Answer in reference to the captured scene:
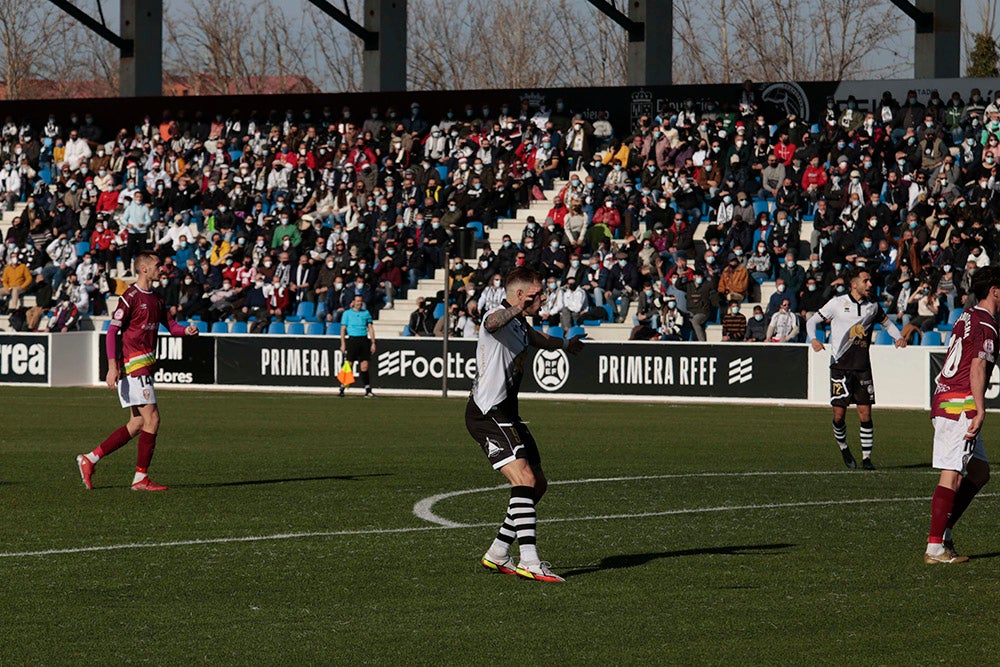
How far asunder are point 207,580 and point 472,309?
73.7 ft

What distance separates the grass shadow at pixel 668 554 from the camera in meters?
9.84

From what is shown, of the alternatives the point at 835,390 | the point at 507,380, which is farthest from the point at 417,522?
the point at 835,390

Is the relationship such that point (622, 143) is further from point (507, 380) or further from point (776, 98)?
point (507, 380)

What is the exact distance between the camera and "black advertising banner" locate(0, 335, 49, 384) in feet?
111

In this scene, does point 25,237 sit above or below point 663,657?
above

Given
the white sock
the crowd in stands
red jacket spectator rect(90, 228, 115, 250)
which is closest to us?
the white sock

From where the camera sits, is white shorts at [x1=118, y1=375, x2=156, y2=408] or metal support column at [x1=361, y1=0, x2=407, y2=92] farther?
metal support column at [x1=361, y1=0, x2=407, y2=92]

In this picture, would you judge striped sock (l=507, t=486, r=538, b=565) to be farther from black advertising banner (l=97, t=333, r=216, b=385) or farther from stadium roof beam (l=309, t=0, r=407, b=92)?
stadium roof beam (l=309, t=0, r=407, b=92)

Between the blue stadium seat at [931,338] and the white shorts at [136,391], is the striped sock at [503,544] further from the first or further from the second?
the blue stadium seat at [931,338]

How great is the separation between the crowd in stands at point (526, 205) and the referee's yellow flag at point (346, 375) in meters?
2.76

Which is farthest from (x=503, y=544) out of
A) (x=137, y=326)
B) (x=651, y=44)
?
(x=651, y=44)

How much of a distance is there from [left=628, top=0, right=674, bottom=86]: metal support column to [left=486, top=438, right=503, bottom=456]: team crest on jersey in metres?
33.1

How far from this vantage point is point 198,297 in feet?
121

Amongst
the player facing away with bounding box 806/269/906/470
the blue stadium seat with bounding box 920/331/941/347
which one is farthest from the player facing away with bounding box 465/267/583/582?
the blue stadium seat with bounding box 920/331/941/347
